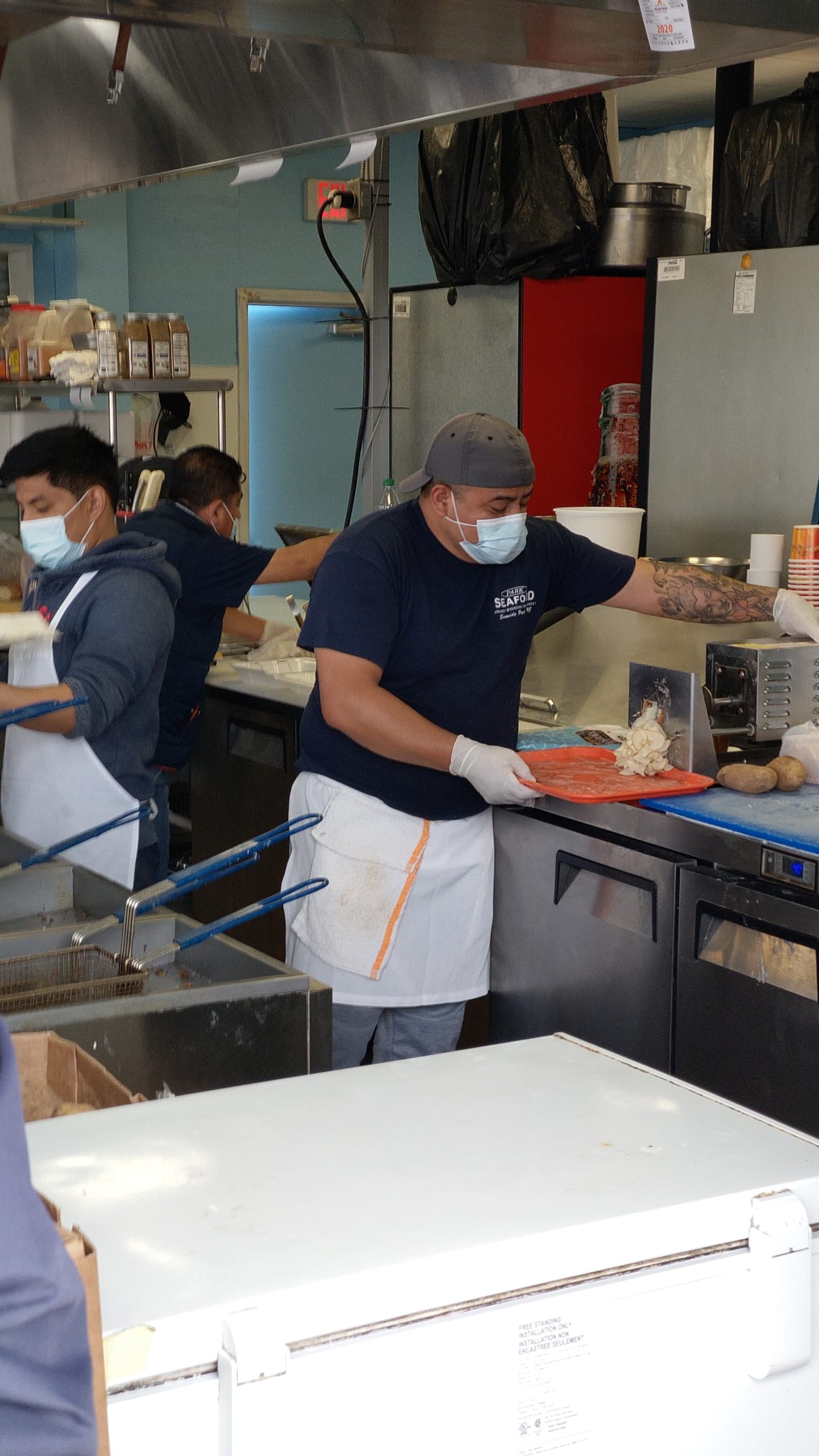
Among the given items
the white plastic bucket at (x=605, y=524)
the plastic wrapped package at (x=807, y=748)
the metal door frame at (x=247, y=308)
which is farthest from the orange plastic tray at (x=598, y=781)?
the metal door frame at (x=247, y=308)

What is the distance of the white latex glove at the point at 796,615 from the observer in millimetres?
2682

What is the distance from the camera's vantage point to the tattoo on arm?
281 cm

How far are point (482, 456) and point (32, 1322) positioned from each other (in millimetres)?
1984

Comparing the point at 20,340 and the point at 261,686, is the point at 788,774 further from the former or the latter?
the point at 20,340

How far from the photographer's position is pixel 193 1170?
1.01 meters

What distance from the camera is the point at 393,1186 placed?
99cm

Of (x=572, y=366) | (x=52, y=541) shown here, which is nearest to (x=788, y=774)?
(x=52, y=541)

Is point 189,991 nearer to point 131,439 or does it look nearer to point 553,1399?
point 553,1399

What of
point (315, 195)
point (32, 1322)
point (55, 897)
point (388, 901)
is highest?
A: point (315, 195)

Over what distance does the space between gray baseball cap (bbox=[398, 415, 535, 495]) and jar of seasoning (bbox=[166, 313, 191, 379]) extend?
249cm

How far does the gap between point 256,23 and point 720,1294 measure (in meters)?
1.18

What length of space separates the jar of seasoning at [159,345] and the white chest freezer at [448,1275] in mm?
3957

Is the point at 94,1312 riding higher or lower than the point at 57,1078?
higher

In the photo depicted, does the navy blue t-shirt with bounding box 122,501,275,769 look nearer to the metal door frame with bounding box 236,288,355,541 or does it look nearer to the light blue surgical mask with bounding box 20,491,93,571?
the light blue surgical mask with bounding box 20,491,93,571
